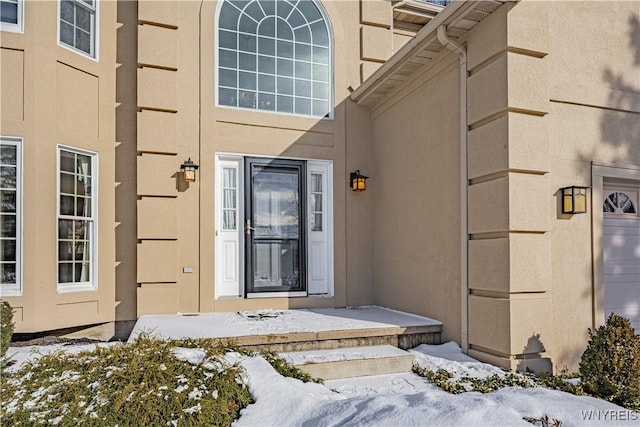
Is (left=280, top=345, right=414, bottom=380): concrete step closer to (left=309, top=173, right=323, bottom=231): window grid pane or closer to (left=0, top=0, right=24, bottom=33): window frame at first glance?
(left=309, top=173, right=323, bottom=231): window grid pane

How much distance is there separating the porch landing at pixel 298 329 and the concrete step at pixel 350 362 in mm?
210

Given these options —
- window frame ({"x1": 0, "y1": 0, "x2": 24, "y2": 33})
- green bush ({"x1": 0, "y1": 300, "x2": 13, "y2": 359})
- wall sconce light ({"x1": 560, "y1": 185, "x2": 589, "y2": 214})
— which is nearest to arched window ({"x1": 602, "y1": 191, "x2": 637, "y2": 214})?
wall sconce light ({"x1": 560, "y1": 185, "x2": 589, "y2": 214})

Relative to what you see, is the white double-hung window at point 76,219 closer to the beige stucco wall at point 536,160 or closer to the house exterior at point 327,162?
the house exterior at point 327,162

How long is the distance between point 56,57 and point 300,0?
144 inches

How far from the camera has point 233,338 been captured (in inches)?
177

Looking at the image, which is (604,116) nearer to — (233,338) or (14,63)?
(233,338)

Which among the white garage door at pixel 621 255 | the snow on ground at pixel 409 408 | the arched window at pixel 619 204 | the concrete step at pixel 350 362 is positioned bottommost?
the concrete step at pixel 350 362

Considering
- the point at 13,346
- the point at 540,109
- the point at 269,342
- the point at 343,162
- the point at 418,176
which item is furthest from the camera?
the point at 343,162

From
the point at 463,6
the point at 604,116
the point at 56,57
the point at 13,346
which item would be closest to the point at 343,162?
the point at 463,6

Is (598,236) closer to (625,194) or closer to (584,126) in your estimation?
(625,194)

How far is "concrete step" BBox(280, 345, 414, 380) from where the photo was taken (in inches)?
162

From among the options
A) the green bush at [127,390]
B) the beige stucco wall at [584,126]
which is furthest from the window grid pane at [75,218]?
the beige stucco wall at [584,126]

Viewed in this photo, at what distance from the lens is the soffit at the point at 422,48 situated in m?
4.34

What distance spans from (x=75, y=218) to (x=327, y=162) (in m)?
3.62
